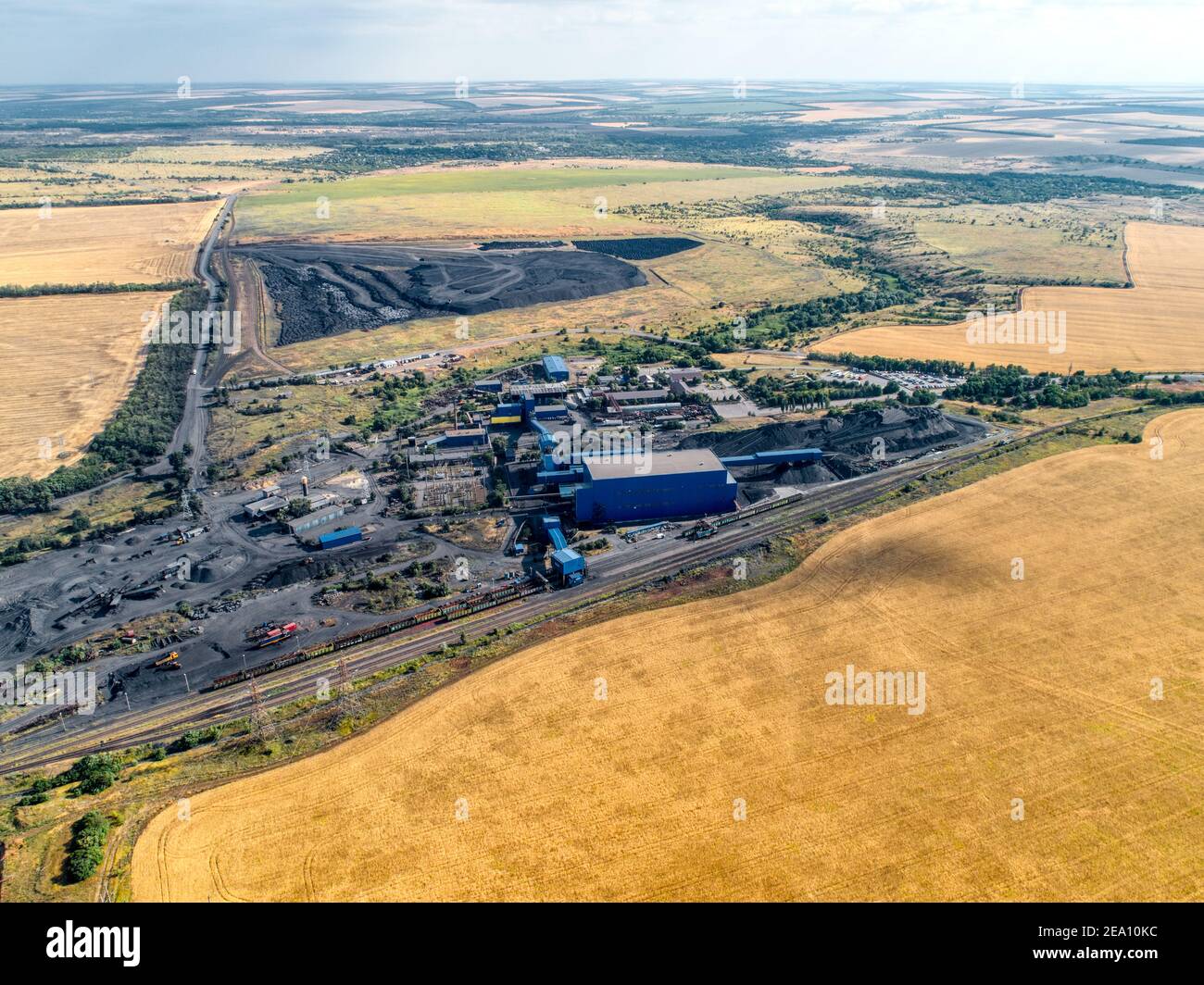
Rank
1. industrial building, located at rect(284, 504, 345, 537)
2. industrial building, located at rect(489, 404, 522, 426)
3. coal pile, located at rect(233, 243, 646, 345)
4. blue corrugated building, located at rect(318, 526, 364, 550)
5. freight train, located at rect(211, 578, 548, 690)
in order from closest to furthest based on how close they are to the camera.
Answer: freight train, located at rect(211, 578, 548, 690), blue corrugated building, located at rect(318, 526, 364, 550), industrial building, located at rect(284, 504, 345, 537), industrial building, located at rect(489, 404, 522, 426), coal pile, located at rect(233, 243, 646, 345)

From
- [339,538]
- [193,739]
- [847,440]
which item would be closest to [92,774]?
[193,739]

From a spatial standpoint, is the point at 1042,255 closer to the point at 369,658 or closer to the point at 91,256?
the point at 369,658

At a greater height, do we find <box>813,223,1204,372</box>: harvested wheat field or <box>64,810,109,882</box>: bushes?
<box>813,223,1204,372</box>: harvested wheat field

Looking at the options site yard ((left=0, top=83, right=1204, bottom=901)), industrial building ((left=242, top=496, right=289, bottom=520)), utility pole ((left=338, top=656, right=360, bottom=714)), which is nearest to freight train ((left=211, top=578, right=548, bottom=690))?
site yard ((left=0, top=83, right=1204, bottom=901))

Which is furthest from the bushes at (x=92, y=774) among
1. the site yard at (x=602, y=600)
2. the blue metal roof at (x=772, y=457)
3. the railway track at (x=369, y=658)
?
the blue metal roof at (x=772, y=457)

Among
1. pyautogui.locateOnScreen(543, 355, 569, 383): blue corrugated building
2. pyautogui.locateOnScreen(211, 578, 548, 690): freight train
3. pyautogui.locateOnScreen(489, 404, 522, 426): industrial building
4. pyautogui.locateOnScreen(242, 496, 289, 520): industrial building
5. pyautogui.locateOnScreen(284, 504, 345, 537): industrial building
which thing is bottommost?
pyautogui.locateOnScreen(211, 578, 548, 690): freight train

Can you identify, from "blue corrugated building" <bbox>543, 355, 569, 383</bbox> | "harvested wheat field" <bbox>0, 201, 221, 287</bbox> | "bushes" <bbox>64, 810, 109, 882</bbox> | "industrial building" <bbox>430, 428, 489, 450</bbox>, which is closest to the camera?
"bushes" <bbox>64, 810, 109, 882</bbox>

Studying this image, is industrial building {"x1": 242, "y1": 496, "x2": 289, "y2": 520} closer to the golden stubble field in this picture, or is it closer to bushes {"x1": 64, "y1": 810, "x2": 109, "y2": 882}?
the golden stubble field
